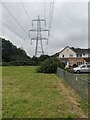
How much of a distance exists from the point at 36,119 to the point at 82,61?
240 feet

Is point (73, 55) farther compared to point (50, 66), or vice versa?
point (73, 55)

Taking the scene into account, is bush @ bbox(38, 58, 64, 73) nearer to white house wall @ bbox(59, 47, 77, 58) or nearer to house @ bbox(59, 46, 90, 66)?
house @ bbox(59, 46, 90, 66)

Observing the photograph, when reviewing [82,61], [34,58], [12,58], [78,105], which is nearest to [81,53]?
[82,61]

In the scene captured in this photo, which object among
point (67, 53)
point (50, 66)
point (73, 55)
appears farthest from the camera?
point (67, 53)

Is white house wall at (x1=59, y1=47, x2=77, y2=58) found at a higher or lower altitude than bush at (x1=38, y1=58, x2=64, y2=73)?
higher

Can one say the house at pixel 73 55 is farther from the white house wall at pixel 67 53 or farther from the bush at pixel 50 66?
the bush at pixel 50 66

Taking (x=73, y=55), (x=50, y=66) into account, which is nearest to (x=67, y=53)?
(x=73, y=55)

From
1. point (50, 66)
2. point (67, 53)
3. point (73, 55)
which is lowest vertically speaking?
point (50, 66)

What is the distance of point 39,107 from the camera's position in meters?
10.3

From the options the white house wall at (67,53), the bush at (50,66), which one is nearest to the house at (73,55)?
the white house wall at (67,53)

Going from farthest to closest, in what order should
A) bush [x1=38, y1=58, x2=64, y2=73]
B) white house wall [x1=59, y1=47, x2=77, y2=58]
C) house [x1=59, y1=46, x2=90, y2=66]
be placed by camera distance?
white house wall [x1=59, y1=47, x2=77, y2=58] → house [x1=59, y1=46, x2=90, y2=66] → bush [x1=38, y1=58, x2=64, y2=73]

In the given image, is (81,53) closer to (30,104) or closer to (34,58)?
(34,58)

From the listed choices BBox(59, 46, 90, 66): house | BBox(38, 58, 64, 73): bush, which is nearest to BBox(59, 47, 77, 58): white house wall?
BBox(59, 46, 90, 66): house

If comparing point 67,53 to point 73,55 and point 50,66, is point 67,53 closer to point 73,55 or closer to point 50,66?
point 73,55
